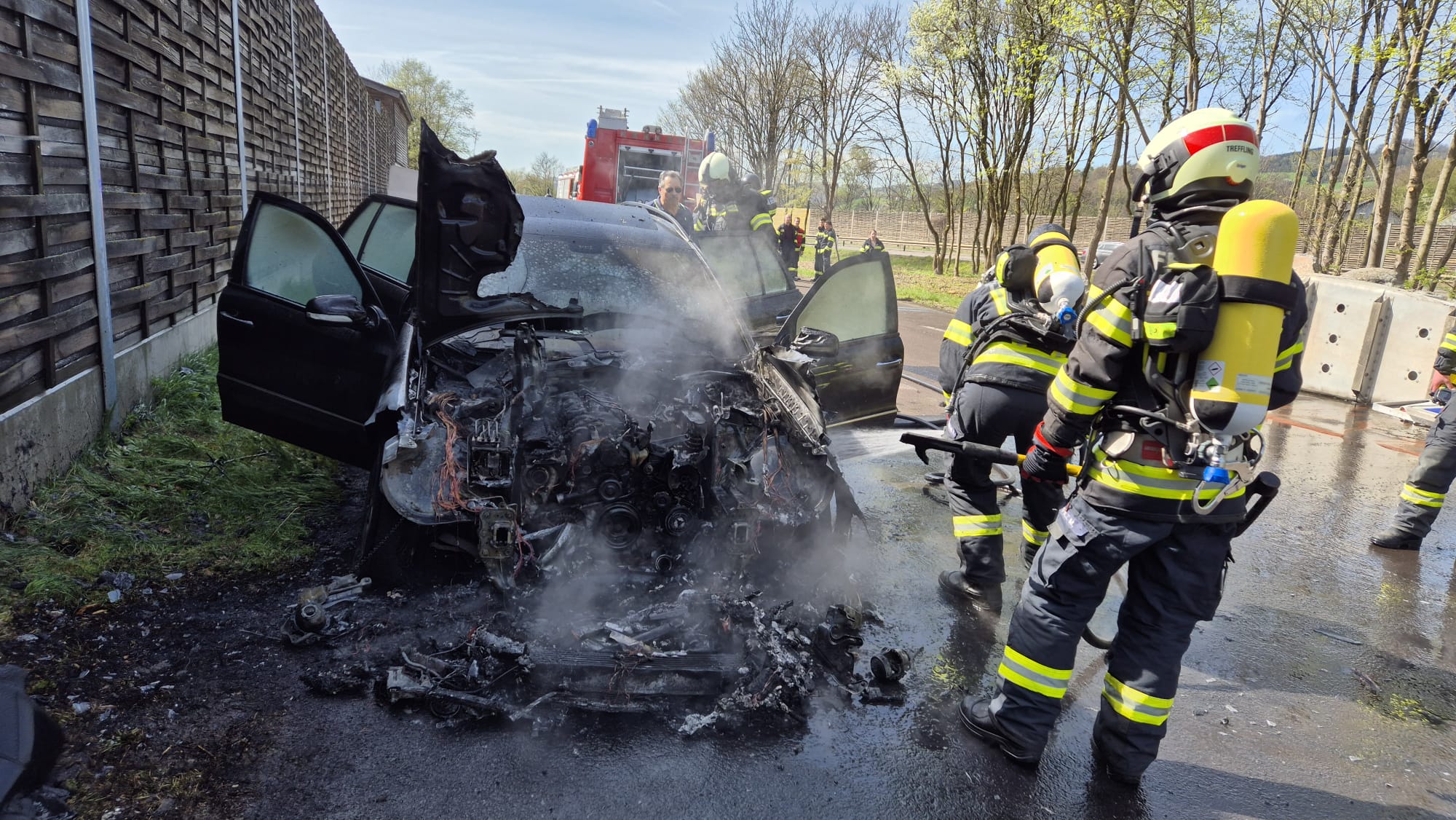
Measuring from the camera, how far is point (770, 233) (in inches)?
326

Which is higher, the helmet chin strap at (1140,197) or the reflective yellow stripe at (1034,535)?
the helmet chin strap at (1140,197)

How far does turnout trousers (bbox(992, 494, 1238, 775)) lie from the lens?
271 centimetres

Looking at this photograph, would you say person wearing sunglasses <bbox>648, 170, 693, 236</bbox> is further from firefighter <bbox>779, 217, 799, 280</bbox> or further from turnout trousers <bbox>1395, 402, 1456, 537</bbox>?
turnout trousers <bbox>1395, 402, 1456, 537</bbox>

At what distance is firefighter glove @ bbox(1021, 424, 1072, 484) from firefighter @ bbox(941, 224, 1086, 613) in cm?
79

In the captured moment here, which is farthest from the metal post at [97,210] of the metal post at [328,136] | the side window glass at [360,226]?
the metal post at [328,136]

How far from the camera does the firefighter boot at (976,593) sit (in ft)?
13.5

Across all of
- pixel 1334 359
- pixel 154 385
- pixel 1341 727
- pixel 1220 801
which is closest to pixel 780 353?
pixel 1220 801

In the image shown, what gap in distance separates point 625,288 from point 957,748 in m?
2.97

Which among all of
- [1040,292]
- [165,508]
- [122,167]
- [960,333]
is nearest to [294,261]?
[165,508]

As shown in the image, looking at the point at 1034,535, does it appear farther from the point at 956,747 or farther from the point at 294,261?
the point at 294,261

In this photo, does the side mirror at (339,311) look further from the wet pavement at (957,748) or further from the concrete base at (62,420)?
the wet pavement at (957,748)

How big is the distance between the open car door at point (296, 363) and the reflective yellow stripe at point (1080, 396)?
3.13 metres

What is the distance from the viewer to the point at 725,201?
30.8ft

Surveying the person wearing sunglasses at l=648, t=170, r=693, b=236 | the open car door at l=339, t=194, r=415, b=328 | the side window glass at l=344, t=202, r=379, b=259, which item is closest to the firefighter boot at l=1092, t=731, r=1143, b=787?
the open car door at l=339, t=194, r=415, b=328
